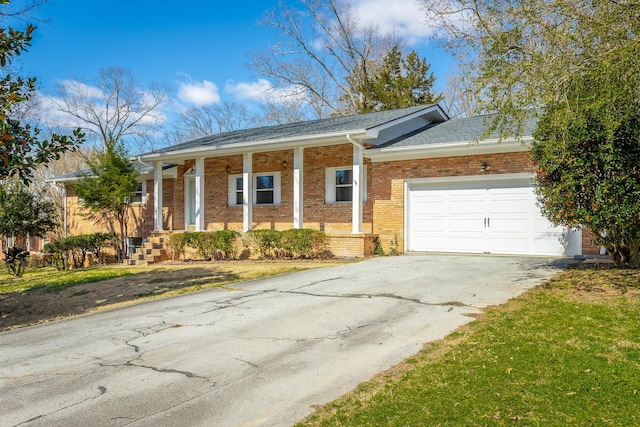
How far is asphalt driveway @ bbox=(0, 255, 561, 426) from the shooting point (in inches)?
146

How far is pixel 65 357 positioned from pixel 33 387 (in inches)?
35.4

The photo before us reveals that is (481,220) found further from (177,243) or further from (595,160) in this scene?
(177,243)

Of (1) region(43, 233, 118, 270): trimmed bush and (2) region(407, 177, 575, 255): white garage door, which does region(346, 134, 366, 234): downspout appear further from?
(1) region(43, 233, 118, 270): trimmed bush

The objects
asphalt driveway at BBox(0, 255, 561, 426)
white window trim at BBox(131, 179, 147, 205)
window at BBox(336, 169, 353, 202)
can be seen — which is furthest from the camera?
white window trim at BBox(131, 179, 147, 205)

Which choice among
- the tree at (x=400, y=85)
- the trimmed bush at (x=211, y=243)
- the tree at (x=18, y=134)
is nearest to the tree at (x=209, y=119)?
the tree at (x=400, y=85)

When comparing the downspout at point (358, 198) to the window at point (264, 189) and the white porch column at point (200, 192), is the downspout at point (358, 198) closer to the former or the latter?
the window at point (264, 189)

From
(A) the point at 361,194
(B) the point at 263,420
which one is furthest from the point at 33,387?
(A) the point at 361,194

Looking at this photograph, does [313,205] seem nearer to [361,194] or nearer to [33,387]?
[361,194]

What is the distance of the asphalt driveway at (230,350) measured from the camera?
371 centimetres

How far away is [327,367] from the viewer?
14.8 ft

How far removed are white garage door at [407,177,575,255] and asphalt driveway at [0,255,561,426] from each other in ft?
11.9

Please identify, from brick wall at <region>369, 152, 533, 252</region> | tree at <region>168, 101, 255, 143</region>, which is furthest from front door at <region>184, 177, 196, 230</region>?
tree at <region>168, 101, 255, 143</region>

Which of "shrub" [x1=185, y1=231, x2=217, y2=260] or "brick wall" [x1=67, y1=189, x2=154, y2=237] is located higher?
"brick wall" [x1=67, y1=189, x2=154, y2=237]

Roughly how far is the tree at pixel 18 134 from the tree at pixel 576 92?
6.97 metres
